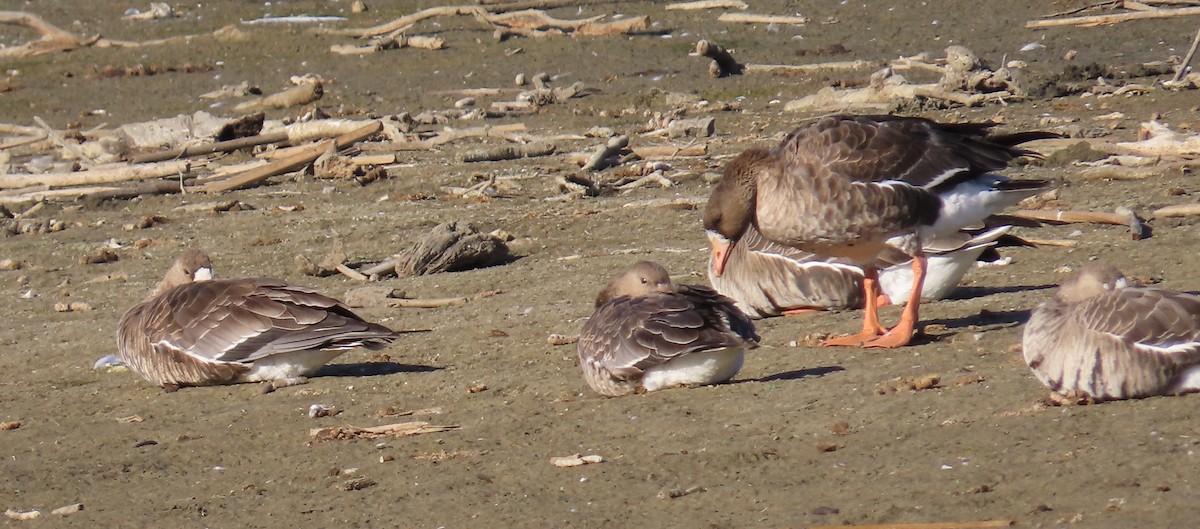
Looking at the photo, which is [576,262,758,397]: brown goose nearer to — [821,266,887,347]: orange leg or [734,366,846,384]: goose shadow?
[734,366,846,384]: goose shadow

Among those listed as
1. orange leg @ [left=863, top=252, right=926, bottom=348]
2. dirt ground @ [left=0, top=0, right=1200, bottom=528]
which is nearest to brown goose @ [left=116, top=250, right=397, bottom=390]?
dirt ground @ [left=0, top=0, right=1200, bottom=528]

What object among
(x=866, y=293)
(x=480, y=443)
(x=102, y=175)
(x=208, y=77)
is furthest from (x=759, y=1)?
(x=480, y=443)

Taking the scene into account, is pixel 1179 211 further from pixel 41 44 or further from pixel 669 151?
pixel 41 44

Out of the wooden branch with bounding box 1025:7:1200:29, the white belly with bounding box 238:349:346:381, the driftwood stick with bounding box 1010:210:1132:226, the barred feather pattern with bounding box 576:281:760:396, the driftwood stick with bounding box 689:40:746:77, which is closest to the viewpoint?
the barred feather pattern with bounding box 576:281:760:396

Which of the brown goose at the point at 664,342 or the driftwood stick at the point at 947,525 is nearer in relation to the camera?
the driftwood stick at the point at 947,525

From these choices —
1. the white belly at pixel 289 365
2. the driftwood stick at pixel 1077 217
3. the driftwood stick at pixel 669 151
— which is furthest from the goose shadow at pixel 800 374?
the driftwood stick at pixel 669 151

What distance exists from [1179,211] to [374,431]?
18.5ft

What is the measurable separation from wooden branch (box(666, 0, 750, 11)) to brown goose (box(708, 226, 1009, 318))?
41.8 feet

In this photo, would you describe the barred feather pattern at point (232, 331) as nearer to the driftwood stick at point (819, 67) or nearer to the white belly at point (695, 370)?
the white belly at point (695, 370)

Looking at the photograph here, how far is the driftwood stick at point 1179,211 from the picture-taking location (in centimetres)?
977

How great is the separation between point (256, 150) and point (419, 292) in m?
6.10

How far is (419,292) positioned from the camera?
33.9 ft

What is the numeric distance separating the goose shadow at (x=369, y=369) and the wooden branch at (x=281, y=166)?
612 cm

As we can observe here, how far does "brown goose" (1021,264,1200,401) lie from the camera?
5.58 m
